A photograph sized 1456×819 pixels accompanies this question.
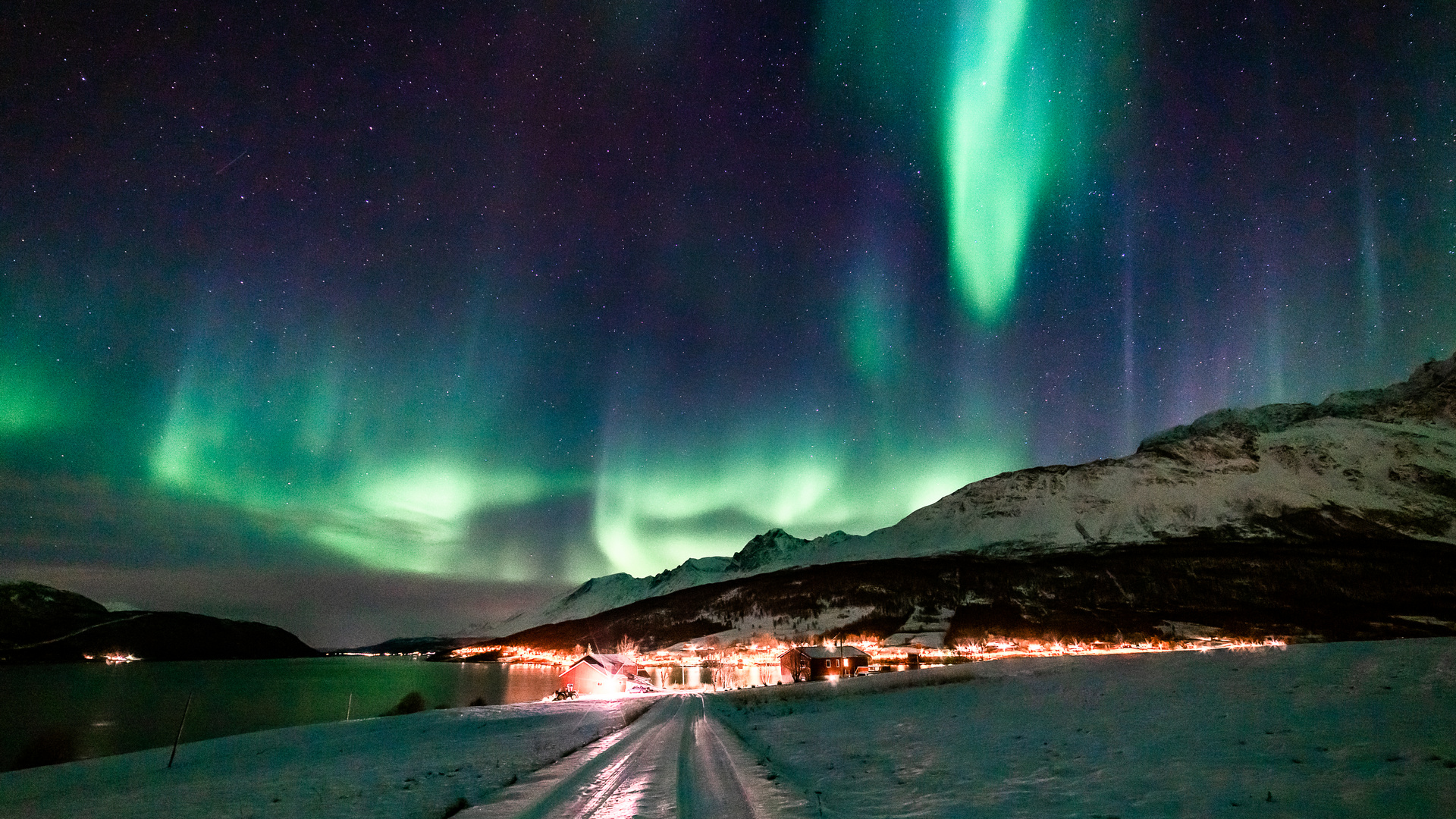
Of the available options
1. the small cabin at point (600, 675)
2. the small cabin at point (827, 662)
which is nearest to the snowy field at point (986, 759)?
the small cabin at point (827, 662)

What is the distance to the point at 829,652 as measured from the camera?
101m

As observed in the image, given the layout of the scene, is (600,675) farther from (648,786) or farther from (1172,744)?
(1172,744)

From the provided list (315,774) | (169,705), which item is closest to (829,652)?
(315,774)

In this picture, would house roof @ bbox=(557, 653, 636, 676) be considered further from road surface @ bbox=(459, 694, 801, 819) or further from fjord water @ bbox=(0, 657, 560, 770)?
road surface @ bbox=(459, 694, 801, 819)

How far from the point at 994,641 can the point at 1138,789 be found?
673 feet

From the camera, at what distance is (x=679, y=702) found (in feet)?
201

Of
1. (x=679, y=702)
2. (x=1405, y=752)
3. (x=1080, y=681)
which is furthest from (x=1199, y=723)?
(x=679, y=702)

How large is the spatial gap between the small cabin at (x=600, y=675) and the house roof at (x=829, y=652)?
28031 mm

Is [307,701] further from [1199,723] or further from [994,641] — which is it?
[994,641]

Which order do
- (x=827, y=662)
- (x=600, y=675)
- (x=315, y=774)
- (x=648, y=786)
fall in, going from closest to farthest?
(x=648, y=786)
(x=315, y=774)
(x=827, y=662)
(x=600, y=675)

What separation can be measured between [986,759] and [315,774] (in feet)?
72.3

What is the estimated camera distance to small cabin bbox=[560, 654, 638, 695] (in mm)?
101125

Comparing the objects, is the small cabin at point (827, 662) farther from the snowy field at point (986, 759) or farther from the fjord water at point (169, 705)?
the snowy field at point (986, 759)

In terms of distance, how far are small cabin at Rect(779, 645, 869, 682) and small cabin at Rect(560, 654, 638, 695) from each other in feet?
88.4
